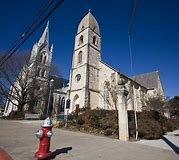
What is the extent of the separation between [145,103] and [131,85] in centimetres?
478

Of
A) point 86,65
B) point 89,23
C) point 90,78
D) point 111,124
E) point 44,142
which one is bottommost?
point 44,142

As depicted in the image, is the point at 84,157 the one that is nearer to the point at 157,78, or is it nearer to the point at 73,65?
the point at 73,65

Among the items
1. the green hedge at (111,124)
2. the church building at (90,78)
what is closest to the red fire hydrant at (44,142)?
the green hedge at (111,124)

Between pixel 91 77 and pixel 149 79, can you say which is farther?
pixel 149 79

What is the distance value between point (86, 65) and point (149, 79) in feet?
79.9

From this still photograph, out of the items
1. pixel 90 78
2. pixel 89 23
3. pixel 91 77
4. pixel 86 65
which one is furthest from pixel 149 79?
pixel 86 65

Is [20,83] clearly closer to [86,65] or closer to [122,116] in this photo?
[86,65]

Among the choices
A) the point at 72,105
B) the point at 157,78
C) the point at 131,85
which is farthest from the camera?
the point at 157,78

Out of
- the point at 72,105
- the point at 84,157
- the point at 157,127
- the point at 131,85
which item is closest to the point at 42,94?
the point at 72,105

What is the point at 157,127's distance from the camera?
38.2 feet

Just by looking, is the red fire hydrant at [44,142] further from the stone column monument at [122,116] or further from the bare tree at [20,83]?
the bare tree at [20,83]

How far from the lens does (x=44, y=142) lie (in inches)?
173

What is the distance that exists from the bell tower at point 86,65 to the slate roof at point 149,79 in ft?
52.6

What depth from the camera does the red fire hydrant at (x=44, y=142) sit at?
4207mm
